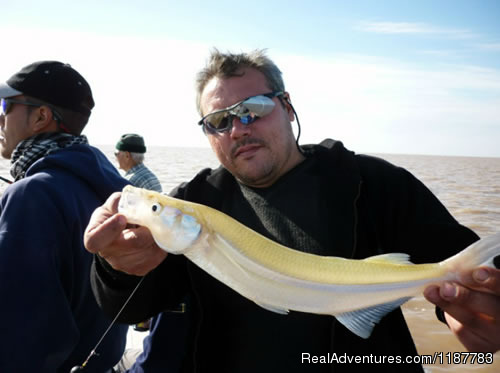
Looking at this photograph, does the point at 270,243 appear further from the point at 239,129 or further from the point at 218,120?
the point at 218,120

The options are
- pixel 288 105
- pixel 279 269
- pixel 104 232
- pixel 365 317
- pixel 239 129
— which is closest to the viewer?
pixel 104 232

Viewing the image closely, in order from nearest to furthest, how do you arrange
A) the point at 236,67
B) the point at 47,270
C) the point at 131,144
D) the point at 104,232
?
1. the point at 104,232
2. the point at 47,270
3. the point at 236,67
4. the point at 131,144

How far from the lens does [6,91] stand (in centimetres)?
330

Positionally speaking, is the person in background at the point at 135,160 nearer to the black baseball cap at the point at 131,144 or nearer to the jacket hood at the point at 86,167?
the black baseball cap at the point at 131,144

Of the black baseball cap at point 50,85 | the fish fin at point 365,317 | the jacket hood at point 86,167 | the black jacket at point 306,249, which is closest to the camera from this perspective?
the fish fin at point 365,317

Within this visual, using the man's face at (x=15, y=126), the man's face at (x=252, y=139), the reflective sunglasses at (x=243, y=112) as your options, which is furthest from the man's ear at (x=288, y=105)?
the man's face at (x=15, y=126)

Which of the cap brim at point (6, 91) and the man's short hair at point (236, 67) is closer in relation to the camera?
the man's short hair at point (236, 67)

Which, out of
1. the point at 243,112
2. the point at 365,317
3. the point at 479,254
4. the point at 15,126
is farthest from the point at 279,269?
the point at 15,126

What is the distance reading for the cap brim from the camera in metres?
3.30

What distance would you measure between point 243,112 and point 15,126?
220 centimetres

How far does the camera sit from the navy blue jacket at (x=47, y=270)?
2463 mm

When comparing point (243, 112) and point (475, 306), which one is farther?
point (243, 112)

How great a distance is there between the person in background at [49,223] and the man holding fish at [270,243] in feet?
1.57

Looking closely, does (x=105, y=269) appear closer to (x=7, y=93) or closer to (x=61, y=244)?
(x=61, y=244)
